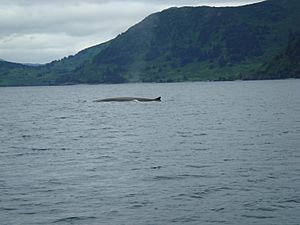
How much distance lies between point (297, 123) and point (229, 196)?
4151 cm

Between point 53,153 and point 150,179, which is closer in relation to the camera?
point 150,179

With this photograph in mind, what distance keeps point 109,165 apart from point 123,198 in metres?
10.4

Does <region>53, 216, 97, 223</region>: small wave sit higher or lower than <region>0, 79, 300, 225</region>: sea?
lower

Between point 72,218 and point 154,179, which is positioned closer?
point 72,218

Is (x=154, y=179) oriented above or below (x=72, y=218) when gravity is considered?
above

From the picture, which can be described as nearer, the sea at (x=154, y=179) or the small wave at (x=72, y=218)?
the small wave at (x=72, y=218)

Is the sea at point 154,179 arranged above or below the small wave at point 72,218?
above

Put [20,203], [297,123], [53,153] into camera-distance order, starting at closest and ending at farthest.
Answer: [20,203] < [53,153] < [297,123]

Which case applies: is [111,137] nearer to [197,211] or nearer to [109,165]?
[109,165]

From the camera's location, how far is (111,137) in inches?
2395

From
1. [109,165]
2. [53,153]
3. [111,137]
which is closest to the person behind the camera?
[109,165]

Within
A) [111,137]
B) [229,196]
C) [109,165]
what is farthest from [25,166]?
[111,137]

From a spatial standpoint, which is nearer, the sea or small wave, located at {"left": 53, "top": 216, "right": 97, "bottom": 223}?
small wave, located at {"left": 53, "top": 216, "right": 97, "bottom": 223}

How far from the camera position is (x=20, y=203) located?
2873cm
